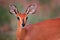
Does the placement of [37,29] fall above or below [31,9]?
below

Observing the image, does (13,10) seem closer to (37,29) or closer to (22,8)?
(22,8)

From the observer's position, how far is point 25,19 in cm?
230

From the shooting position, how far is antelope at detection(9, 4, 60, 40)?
2344mm

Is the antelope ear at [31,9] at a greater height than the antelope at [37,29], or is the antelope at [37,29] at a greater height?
the antelope ear at [31,9]

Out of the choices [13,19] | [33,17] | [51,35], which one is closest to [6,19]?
[13,19]

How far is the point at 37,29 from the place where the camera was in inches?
95.0

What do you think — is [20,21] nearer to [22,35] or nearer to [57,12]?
[22,35]

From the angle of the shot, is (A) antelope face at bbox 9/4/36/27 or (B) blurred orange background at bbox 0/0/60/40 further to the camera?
(B) blurred orange background at bbox 0/0/60/40

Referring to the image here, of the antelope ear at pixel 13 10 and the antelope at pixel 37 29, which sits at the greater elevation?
the antelope ear at pixel 13 10

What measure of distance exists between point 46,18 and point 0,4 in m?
0.39

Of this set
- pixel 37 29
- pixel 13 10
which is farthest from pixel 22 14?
pixel 37 29

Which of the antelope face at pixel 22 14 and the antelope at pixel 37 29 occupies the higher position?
the antelope face at pixel 22 14

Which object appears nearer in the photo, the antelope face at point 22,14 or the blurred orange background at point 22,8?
the antelope face at point 22,14

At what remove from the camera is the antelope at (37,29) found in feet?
7.69
